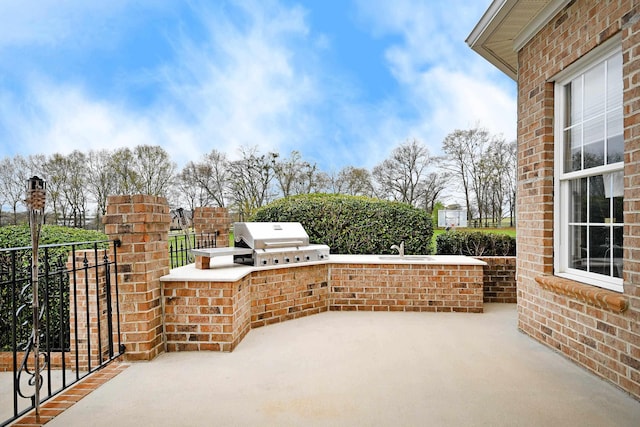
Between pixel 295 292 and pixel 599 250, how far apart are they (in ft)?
10.4

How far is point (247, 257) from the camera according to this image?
4297 mm

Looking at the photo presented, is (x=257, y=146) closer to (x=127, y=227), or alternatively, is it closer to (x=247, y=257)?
(x=247, y=257)

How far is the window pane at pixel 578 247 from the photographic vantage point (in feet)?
10.4

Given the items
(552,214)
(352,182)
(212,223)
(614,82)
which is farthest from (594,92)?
(352,182)

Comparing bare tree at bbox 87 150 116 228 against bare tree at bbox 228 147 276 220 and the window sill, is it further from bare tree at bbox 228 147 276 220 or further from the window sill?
the window sill

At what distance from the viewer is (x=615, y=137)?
9.11 ft

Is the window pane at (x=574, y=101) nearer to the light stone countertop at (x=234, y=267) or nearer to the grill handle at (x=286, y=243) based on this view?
the light stone countertop at (x=234, y=267)

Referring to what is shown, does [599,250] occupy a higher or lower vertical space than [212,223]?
lower

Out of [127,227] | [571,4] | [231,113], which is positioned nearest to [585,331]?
[571,4]

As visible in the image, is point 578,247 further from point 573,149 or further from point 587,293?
point 573,149

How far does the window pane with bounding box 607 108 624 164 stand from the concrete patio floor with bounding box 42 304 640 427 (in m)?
1.72

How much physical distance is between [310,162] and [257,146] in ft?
7.86

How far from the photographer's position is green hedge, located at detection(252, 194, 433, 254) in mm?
6438

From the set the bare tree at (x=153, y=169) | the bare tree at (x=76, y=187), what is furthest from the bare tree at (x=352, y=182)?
the bare tree at (x=76, y=187)
